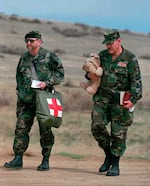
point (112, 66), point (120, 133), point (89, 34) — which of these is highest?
point (112, 66)

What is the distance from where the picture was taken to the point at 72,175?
11.0m

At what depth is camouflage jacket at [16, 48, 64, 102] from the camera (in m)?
11.2

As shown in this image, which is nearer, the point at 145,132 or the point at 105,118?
the point at 105,118

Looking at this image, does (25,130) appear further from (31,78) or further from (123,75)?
(123,75)

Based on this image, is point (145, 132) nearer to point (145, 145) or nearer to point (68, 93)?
point (145, 145)

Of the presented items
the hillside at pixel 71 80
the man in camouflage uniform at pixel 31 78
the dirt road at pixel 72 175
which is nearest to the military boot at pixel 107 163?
the dirt road at pixel 72 175

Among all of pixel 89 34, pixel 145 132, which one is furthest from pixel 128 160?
pixel 89 34

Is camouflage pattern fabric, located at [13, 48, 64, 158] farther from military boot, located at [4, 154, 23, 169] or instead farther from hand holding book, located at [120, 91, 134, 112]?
hand holding book, located at [120, 91, 134, 112]

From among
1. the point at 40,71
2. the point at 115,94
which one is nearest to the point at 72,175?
the point at 115,94

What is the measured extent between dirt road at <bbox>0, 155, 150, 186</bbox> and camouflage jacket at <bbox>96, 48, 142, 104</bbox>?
1120 millimetres

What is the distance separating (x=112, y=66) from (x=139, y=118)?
12.1 m

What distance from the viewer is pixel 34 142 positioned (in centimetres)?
1869

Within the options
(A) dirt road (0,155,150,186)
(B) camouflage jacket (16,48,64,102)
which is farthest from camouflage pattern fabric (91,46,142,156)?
(B) camouflage jacket (16,48,64,102)

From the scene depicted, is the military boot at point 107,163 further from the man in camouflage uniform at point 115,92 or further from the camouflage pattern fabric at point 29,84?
the camouflage pattern fabric at point 29,84
